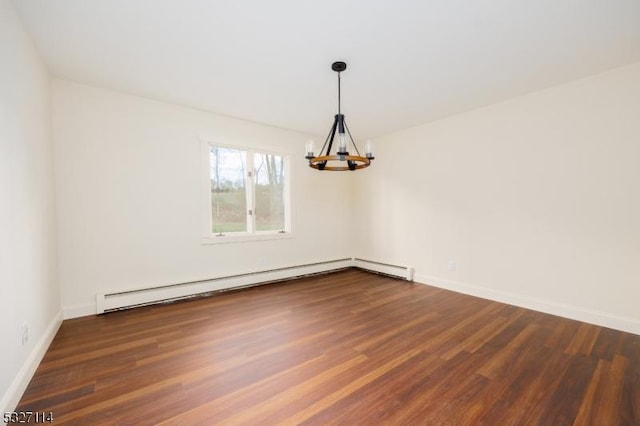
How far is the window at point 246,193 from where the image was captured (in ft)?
13.1

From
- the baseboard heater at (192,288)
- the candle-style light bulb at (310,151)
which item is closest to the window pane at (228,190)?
the baseboard heater at (192,288)

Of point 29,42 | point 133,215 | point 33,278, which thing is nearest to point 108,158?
point 133,215

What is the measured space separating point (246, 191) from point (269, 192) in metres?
0.43

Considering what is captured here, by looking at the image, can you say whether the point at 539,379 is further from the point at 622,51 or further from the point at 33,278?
the point at 33,278

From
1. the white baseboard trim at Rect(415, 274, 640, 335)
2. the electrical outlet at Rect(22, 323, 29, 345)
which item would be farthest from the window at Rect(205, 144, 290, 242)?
the white baseboard trim at Rect(415, 274, 640, 335)

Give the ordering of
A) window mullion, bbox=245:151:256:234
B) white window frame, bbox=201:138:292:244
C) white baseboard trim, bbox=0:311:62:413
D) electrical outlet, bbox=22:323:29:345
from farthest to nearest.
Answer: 1. window mullion, bbox=245:151:256:234
2. white window frame, bbox=201:138:292:244
3. electrical outlet, bbox=22:323:29:345
4. white baseboard trim, bbox=0:311:62:413

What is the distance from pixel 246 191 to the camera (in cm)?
432

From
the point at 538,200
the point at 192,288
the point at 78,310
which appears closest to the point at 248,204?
the point at 192,288

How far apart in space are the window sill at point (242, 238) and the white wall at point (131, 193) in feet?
0.27

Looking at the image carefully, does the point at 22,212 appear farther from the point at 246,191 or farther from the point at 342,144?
the point at 246,191

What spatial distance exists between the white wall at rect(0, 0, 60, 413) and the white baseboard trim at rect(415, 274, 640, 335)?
14.9 ft

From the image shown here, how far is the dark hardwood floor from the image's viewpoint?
1579mm

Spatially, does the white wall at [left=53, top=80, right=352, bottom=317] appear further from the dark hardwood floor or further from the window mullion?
the dark hardwood floor

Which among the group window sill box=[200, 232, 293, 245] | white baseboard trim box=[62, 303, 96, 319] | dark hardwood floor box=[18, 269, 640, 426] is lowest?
dark hardwood floor box=[18, 269, 640, 426]
